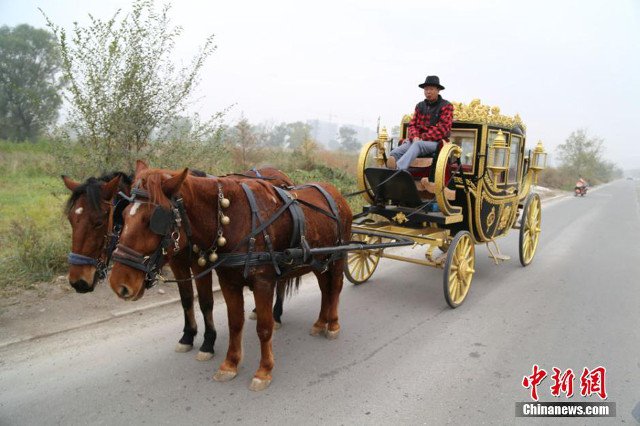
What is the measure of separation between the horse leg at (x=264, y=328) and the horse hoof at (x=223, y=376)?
0.20 meters

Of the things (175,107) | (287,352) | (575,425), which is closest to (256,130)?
(175,107)

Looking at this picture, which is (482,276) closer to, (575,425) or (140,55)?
(575,425)

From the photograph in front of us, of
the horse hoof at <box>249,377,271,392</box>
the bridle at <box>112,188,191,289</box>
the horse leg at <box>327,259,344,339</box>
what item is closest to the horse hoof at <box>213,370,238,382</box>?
the horse hoof at <box>249,377,271,392</box>

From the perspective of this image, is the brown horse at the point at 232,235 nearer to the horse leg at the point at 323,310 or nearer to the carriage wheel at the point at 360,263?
the horse leg at the point at 323,310

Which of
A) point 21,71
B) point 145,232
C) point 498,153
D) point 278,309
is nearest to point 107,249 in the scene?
point 145,232

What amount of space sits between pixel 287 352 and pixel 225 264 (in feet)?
4.06

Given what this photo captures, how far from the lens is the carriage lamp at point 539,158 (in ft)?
22.5

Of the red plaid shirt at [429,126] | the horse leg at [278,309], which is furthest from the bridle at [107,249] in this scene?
the red plaid shirt at [429,126]

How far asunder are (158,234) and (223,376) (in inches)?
52.6

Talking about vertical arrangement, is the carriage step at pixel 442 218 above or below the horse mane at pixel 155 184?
below

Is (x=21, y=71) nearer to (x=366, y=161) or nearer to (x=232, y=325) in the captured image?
(x=366, y=161)

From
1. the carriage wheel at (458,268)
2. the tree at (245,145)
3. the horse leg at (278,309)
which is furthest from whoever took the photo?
the tree at (245,145)

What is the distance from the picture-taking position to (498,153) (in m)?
5.28

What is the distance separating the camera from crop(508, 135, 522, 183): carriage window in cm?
623
